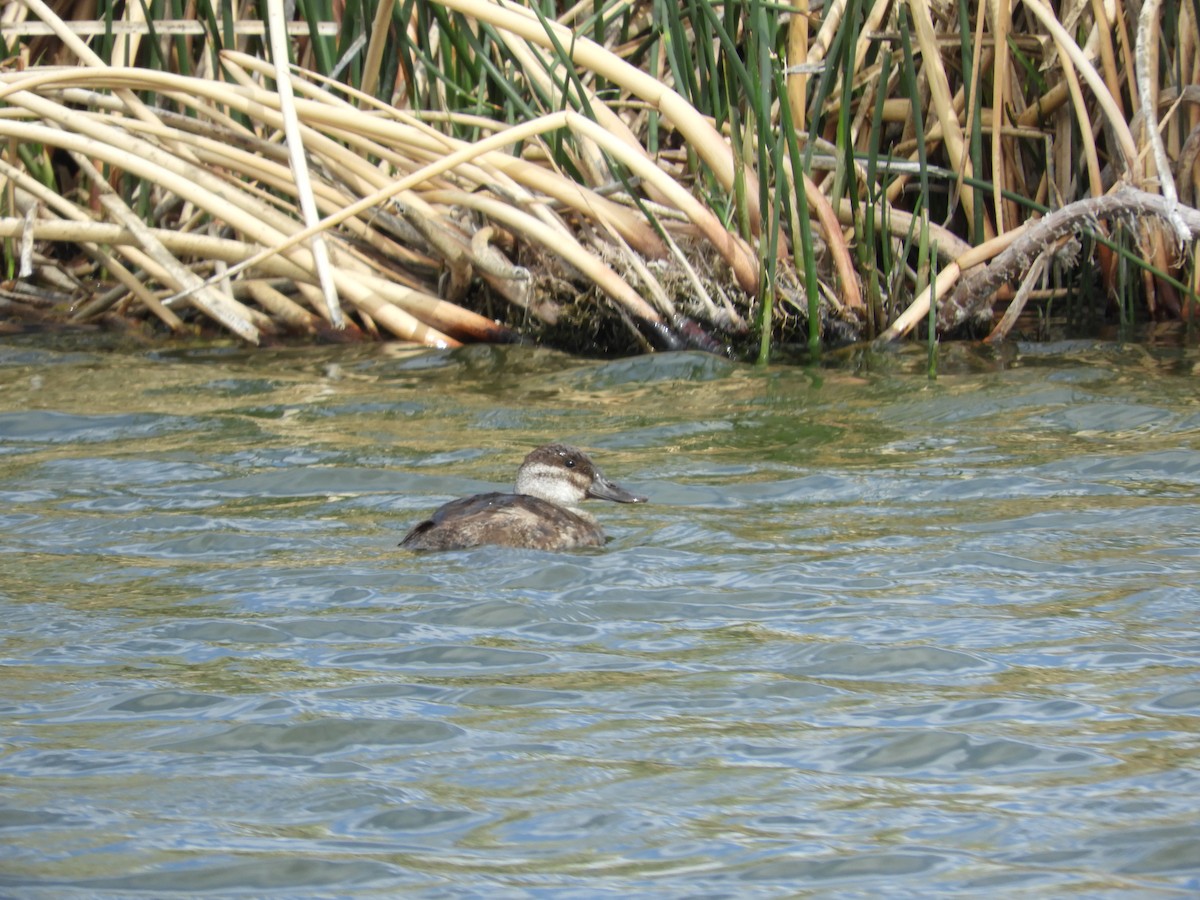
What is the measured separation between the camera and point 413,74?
848 centimetres

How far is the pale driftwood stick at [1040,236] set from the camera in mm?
7195

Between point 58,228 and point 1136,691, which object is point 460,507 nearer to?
point 1136,691

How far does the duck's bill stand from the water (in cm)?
8

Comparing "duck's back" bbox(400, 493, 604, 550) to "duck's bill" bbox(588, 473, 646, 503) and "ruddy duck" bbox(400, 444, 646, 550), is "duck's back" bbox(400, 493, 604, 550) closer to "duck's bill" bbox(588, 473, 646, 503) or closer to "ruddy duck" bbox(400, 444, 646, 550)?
"ruddy duck" bbox(400, 444, 646, 550)

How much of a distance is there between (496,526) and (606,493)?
2.86ft

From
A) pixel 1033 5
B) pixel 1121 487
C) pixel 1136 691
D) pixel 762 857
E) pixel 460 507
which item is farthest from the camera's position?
pixel 1033 5

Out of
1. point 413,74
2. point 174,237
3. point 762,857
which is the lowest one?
point 762,857

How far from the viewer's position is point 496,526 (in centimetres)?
488

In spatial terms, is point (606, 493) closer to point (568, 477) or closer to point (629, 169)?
point (568, 477)

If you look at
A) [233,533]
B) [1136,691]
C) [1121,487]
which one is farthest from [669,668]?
[1121,487]

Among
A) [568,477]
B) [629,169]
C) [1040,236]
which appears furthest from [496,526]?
[1040,236]

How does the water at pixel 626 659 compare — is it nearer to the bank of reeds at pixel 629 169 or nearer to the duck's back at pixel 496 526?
the duck's back at pixel 496 526

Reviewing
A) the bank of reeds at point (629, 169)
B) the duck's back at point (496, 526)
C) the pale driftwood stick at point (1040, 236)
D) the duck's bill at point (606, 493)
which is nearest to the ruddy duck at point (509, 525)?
the duck's back at point (496, 526)

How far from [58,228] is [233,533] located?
3959 millimetres
